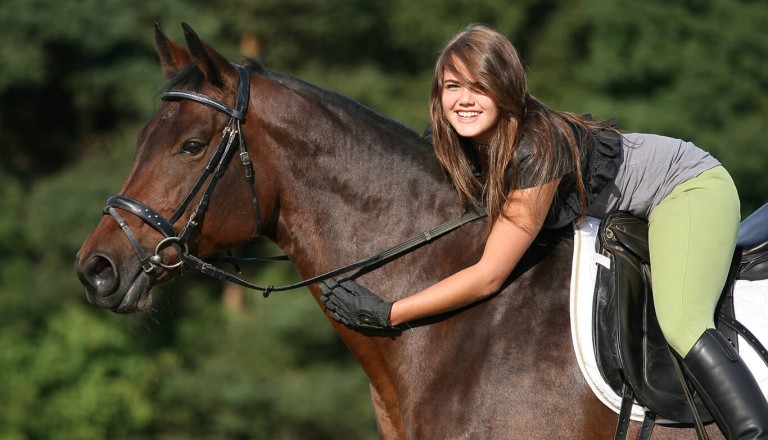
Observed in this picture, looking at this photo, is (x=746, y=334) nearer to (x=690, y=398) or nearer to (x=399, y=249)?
(x=690, y=398)

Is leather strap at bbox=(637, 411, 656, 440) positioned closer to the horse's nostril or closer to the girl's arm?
the girl's arm

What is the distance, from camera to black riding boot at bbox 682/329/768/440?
12.0 ft

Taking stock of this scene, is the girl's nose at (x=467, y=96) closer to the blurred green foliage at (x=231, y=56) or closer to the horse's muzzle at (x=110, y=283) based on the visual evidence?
the horse's muzzle at (x=110, y=283)

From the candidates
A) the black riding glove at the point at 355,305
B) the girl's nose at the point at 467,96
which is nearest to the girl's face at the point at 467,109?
the girl's nose at the point at 467,96

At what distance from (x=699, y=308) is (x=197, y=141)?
219cm

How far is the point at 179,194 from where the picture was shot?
421 cm

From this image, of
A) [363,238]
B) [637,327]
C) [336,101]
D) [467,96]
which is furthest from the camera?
[336,101]

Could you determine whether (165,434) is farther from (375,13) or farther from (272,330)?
(375,13)

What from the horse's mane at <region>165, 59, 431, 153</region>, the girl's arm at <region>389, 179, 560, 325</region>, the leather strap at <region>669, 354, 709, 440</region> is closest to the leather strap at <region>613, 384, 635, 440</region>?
the leather strap at <region>669, 354, 709, 440</region>

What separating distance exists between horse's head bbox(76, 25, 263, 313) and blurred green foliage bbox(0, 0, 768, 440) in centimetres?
1570

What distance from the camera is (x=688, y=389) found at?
384cm

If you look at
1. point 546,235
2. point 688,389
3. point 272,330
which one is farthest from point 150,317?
point 272,330

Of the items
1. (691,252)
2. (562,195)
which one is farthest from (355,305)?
(691,252)

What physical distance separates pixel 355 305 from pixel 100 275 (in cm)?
109
